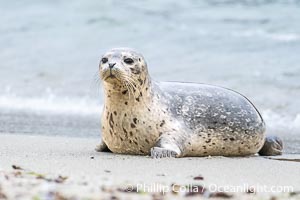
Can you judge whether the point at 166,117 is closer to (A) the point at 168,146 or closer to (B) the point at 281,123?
(A) the point at 168,146

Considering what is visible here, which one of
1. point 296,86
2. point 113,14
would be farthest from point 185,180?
point 113,14

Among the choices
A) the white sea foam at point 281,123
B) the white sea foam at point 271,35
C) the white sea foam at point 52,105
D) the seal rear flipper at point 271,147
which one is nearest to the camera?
the seal rear flipper at point 271,147

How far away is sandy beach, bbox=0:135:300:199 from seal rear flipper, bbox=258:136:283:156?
12cm

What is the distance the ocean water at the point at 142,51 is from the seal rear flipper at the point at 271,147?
40 centimetres

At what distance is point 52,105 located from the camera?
9.66m

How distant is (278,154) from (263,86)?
4.40 meters

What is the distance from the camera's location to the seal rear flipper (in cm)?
561

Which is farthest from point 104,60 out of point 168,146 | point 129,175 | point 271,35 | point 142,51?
point 271,35

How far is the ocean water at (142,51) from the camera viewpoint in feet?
28.5

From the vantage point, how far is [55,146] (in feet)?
18.5

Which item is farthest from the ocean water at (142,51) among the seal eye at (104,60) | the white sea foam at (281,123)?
the seal eye at (104,60)

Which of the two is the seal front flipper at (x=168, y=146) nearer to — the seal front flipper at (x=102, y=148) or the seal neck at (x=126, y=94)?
the seal neck at (x=126, y=94)

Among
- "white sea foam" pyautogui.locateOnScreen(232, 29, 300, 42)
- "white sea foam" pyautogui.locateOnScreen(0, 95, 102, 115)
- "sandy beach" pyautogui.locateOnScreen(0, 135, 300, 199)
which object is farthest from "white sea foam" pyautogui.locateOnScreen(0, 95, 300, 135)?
"white sea foam" pyautogui.locateOnScreen(232, 29, 300, 42)

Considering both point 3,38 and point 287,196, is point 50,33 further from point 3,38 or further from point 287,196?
point 287,196
